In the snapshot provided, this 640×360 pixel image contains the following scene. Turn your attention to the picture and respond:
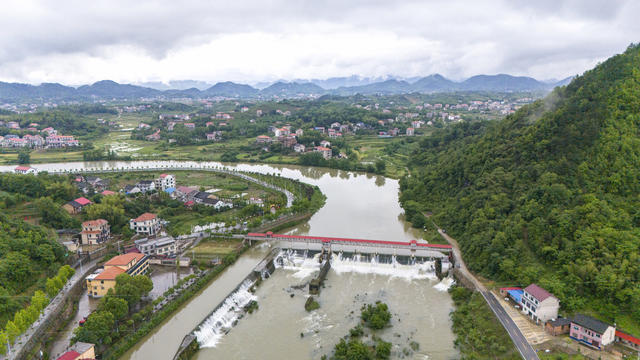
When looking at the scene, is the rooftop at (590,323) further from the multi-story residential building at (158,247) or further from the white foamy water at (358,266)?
the multi-story residential building at (158,247)

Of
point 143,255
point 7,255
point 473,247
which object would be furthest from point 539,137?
point 7,255

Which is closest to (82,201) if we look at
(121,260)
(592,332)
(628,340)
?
(121,260)

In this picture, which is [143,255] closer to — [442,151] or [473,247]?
[473,247]

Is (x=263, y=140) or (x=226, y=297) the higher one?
(x=263, y=140)

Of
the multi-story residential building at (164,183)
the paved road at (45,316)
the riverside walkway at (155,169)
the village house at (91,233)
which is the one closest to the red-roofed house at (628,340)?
the paved road at (45,316)

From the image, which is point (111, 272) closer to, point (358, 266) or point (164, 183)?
point (358, 266)

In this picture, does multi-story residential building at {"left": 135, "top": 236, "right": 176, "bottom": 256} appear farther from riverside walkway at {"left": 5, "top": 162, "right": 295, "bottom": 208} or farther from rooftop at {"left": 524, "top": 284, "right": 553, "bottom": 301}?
rooftop at {"left": 524, "top": 284, "right": 553, "bottom": 301}
